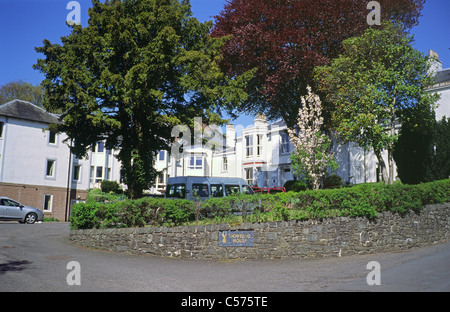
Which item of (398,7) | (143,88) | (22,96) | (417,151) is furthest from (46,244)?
(22,96)

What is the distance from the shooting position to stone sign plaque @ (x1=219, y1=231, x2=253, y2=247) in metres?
12.9

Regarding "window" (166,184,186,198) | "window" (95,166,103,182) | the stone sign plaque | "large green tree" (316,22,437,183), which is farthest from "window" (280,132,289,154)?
the stone sign plaque

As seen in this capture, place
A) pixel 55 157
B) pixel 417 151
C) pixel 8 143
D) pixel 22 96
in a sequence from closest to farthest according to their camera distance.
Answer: pixel 417 151 → pixel 8 143 → pixel 55 157 → pixel 22 96

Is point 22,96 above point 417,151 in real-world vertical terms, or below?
above

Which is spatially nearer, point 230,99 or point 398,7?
point 230,99

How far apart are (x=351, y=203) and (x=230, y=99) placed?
8204 mm

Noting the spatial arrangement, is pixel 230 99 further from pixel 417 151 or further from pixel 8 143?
pixel 8 143

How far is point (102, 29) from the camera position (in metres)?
17.8

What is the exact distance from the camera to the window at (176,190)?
62.1ft

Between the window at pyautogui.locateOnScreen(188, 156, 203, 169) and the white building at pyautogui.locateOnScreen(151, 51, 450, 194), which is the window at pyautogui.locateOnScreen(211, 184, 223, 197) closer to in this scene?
the white building at pyautogui.locateOnScreen(151, 51, 450, 194)

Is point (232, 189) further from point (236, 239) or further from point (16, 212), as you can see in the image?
point (16, 212)

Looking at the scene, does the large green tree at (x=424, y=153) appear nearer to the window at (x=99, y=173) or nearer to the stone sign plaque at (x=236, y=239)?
the stone sign plaque at (x=236, y=239)

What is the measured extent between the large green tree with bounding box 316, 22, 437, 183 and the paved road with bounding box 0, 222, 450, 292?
7.42m

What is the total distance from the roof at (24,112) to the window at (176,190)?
22823 millimetres
